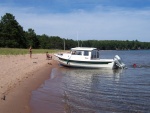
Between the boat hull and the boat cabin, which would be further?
the boat cabin

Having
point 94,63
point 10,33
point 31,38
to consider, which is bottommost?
point 94,63

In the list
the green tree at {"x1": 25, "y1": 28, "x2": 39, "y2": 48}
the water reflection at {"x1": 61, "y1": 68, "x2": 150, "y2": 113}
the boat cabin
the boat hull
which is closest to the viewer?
the water reflection at {"x1": 61, "y1": 68, "x2": 150, "y2": 113}

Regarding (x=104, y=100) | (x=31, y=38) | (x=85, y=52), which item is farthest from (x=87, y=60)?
(x=31, y=38)

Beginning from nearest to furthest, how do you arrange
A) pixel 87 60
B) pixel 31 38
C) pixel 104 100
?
1. pixel 104 100
2. pixel 87 60
3. pixel 31 38

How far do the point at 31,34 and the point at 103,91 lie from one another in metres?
102

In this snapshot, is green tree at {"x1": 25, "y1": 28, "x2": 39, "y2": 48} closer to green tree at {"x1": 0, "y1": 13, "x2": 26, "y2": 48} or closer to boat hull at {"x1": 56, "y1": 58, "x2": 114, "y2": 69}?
green tree at {"x1": 0, "y1": 13, "x2": 26, "y2": 48}

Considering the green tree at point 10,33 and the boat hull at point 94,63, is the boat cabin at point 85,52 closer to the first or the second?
the boat hull at point 94,63

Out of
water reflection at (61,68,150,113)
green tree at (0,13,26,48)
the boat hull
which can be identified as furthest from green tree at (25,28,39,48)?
water reflection at (61,68,150,113)

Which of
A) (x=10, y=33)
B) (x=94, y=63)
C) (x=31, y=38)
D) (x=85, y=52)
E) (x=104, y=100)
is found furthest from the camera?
(x=31, y=38)

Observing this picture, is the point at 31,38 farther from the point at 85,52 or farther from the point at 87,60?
the point at 87,60

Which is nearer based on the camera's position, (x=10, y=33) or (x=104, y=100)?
(x=104, y=100)

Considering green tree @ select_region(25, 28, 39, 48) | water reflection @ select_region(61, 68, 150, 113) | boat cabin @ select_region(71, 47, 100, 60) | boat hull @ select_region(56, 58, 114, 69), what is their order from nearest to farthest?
water reflection @ select_region(61, 68, 150, 113)
boat hull @ select_region(56, 58, 114, 69)
boat cabin @ select_region(71, 47, 100, 60)
green tree @ select_region(25, 28, 39, 48)

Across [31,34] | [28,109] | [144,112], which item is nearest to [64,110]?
[28,109]

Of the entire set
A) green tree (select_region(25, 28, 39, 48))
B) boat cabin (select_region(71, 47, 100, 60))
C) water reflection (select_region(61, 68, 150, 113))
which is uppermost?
green tree (select_region(25, 28, 39, 48))
